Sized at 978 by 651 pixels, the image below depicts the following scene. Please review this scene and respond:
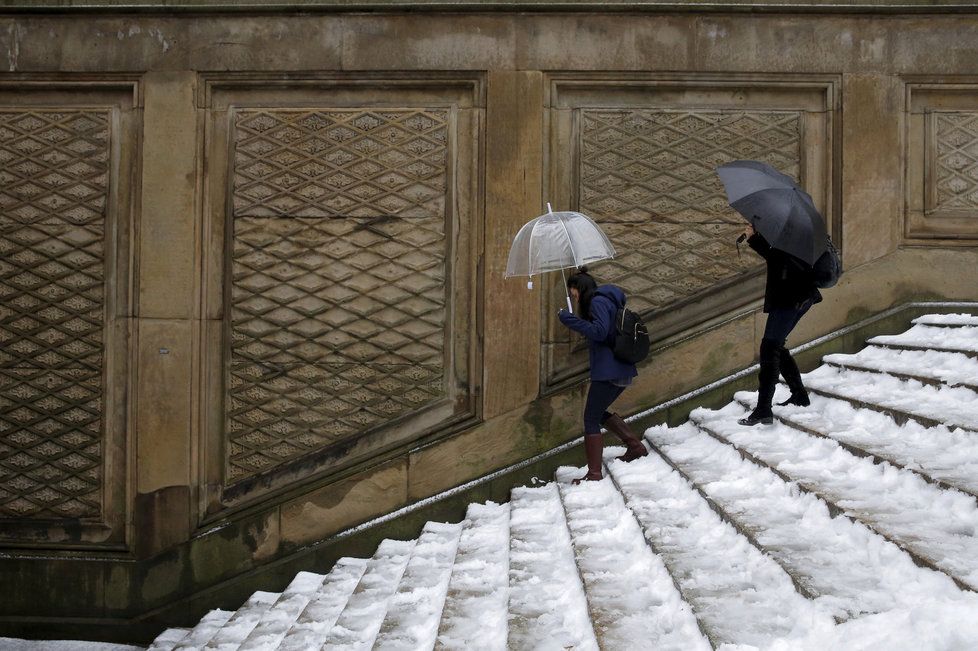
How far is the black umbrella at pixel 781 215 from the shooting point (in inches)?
176

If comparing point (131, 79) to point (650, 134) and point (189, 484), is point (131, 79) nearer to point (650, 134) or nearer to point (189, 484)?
point (189, 484)

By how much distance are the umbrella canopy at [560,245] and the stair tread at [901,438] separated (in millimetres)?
1635

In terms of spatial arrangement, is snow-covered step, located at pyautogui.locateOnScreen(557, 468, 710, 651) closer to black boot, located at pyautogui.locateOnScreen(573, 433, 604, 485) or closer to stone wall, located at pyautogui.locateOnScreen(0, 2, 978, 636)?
black boot, located at pyautogui.locateOnScreen(573, 433, 604, 485)

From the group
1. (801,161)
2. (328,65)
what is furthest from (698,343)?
(328,65)

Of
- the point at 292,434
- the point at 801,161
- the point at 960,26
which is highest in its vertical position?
the point at 960,26

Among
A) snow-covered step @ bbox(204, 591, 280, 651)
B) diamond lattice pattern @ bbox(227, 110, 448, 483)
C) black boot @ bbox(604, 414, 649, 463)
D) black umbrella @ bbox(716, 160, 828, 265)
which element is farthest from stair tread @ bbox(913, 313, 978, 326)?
snow-covered step @ bbox(204, 591, 280, 651)

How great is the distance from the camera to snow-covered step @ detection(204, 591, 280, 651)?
15.2 ft

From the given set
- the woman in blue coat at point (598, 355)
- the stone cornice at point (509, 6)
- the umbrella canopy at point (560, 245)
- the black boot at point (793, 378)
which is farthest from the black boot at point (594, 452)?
the stone cornice at point (509, 6)

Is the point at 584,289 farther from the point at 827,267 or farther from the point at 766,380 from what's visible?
the point at 827,267

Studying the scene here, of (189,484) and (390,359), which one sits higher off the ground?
(390,359)

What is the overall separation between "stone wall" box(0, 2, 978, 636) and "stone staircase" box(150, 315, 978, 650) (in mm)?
900

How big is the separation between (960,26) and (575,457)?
185 inches

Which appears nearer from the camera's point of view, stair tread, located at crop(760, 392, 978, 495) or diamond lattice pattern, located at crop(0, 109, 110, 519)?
stair tread, located at crop(760, 392, 978, 495)

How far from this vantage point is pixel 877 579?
104 inches
